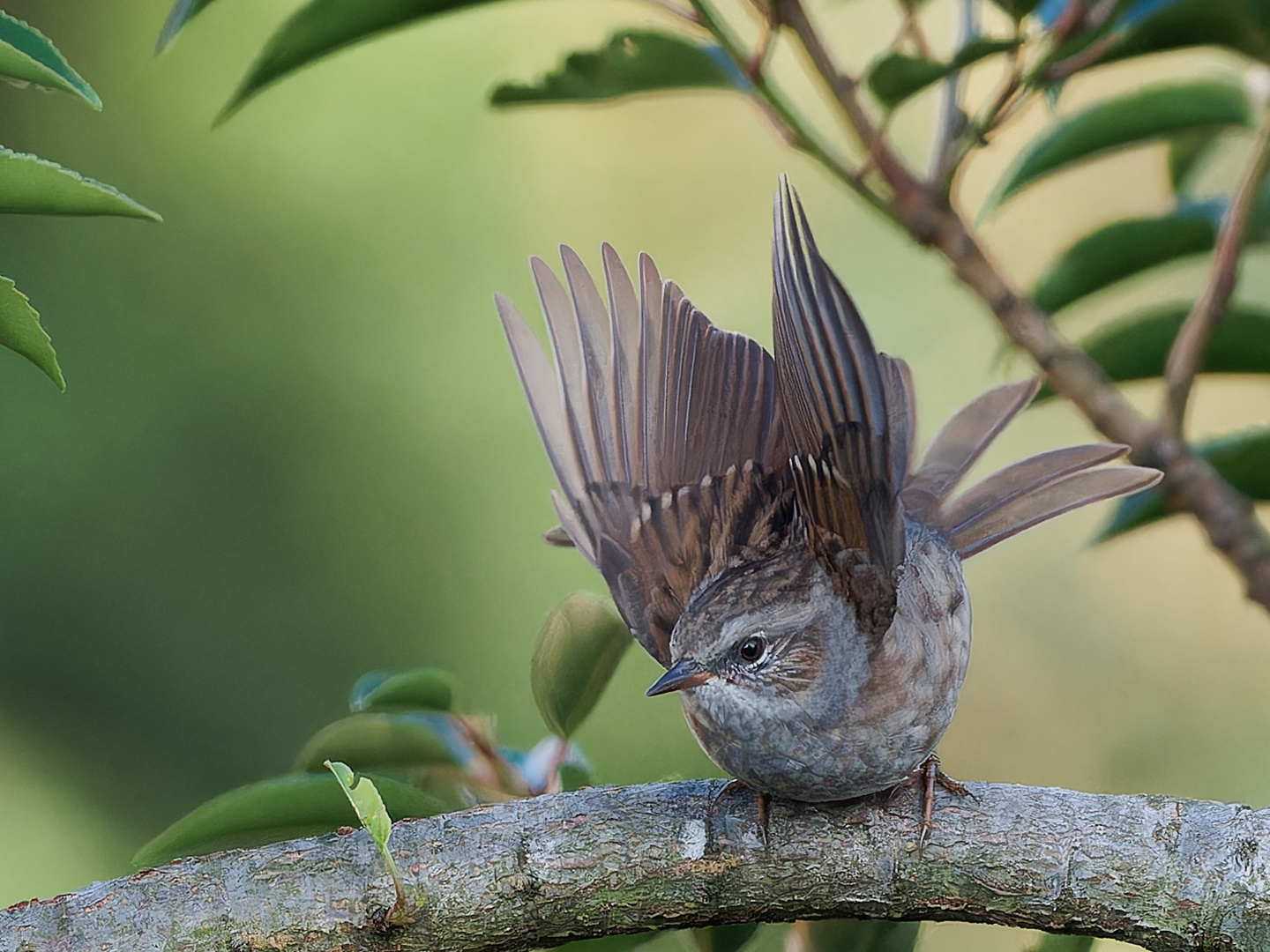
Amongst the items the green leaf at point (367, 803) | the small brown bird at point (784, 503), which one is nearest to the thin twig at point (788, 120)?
the small brown bird at point (784, 503)

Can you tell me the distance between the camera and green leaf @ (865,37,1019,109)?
1691 millimetres

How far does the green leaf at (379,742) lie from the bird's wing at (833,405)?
0.52 m

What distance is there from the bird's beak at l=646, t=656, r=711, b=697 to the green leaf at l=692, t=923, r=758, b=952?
273 millimetres

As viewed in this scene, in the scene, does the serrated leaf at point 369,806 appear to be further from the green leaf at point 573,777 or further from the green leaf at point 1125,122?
the green leaf at point 1125,122

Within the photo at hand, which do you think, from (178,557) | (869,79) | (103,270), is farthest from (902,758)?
(103,270)

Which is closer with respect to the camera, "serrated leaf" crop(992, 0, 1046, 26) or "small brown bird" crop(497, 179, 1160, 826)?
"small brown bird" crop(497, 179, 1160, 826)

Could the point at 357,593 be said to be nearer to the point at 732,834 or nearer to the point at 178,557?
the point at 178,557

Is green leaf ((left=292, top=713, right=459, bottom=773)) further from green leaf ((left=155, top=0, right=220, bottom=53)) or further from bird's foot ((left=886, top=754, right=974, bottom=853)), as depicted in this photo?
green leaf ((left=155, top=0, right=220, bottom=53))

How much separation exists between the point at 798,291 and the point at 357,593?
3.73 meters

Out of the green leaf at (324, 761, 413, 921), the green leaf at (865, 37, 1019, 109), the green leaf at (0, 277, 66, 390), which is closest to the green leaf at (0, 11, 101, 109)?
the green leaf at (0, 277, 66, 390)

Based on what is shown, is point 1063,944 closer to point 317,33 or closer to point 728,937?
point 728,937

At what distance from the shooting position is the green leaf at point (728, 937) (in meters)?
1.58

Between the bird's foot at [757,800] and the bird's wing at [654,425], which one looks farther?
the bird's wing at [654,425]

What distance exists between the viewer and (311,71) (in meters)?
5.33
